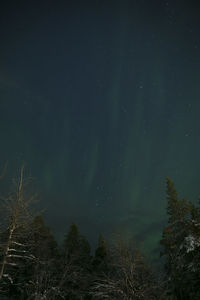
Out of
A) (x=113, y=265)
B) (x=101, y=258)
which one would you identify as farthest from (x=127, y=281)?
(x=101, y=258)

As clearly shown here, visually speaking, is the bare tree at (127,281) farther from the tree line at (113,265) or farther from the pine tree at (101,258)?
the pine tree at (101,258)

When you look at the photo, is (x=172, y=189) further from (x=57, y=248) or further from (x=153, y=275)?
(x=57, y=248)

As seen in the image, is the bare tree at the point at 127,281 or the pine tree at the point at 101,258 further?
the pine tree at the point at 101,258

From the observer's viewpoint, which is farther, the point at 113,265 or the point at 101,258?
the point at 101,258

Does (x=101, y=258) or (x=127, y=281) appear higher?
(x=101, y=258)

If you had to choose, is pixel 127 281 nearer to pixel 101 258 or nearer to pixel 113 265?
pixel 113 265

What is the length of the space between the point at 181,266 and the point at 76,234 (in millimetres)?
21681

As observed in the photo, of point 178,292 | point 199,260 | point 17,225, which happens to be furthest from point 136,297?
point 17,225

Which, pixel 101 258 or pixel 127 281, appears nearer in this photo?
pixel 127 281

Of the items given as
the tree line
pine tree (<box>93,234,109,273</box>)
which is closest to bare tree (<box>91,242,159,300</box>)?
the tree line

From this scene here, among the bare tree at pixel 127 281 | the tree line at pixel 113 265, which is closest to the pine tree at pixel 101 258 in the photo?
the tree line at pixel 113 265

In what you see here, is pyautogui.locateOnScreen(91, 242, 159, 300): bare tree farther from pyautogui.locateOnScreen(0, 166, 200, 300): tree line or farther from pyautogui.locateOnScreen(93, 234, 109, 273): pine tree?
pyautogui.locateOnScreen(93, 234, 109, 273): pine tree

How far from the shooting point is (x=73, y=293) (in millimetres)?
23203

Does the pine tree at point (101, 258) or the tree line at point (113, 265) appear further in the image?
the pine tree at point (101, 258)
